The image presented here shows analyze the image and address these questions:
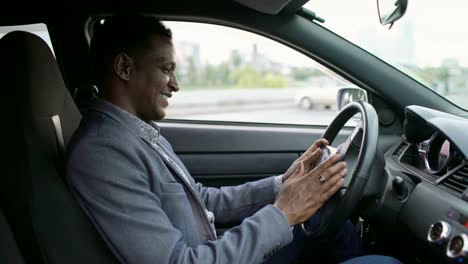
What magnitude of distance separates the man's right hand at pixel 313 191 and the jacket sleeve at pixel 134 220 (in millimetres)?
67

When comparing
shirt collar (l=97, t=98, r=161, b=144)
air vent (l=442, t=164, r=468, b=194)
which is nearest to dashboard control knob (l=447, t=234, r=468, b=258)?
air vent (l=442, t=164, r=468, b=194)

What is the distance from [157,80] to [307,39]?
2.69 ft

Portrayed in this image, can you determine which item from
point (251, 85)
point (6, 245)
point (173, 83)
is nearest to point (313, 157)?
point (173, 83)

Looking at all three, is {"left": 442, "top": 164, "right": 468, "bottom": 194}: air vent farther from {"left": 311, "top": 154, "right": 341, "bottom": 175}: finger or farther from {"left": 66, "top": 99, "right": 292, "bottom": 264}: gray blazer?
{"left": 66, "top": 99, "right": 292, "bottom": 264}: gray blazer

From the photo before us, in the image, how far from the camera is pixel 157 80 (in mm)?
1413

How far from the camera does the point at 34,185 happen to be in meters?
1.17

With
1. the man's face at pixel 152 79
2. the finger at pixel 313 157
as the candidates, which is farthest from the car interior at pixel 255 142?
the man's face at pixel 152 79

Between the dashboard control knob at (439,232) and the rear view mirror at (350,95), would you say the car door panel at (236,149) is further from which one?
the dashboard control knob at (439,232)

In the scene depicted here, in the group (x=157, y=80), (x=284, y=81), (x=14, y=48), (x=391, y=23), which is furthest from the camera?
(x=284, y=81)

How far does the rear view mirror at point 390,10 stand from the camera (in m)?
1.55

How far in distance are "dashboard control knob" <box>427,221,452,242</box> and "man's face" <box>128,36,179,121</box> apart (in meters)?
0.85

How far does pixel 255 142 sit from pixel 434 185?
121 centimetres

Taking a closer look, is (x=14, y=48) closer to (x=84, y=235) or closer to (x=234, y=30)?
(x=84, y=235)

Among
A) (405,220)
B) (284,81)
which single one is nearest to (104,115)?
(405,220)
